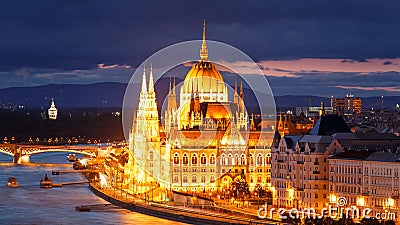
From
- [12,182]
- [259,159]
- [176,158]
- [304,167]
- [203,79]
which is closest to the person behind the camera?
[304,167]

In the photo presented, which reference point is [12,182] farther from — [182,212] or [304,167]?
[304,167]

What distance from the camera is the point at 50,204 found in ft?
163

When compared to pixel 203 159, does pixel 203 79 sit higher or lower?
higher

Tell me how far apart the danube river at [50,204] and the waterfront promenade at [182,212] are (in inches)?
18.4

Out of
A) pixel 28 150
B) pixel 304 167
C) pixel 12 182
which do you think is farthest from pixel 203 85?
pixel 28 150

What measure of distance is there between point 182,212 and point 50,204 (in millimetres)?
7438

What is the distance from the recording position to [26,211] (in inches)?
1828

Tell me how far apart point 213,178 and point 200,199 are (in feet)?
15.7

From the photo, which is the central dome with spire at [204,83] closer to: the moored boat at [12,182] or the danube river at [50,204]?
the danube river at [50,204]

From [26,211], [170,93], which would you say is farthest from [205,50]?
[26,211]

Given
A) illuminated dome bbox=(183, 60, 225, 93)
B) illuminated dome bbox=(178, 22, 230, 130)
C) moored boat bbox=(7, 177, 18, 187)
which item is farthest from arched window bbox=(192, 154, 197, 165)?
moored boat bbox=(7, 177, 18, 187)

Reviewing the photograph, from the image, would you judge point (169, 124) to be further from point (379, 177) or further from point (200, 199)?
point (379, 177)

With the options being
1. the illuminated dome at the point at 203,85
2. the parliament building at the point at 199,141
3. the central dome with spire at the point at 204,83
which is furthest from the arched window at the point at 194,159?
the central dome with spire at the point at 204,83

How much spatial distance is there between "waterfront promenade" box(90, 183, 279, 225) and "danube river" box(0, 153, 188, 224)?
468 mm
